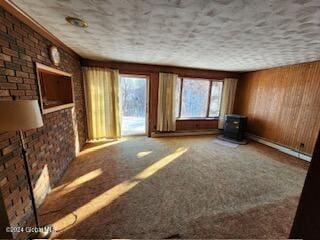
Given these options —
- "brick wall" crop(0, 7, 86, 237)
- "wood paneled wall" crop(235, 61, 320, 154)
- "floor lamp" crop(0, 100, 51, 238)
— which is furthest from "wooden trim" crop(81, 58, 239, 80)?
"floor lamp" crop(0, 100, 51, 238)

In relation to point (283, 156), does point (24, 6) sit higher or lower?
higher

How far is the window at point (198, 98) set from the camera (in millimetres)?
5142

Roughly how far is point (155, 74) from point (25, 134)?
11.8 feet

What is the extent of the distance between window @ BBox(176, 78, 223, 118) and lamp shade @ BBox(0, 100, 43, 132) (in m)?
4.21

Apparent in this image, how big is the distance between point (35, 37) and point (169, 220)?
281 centimetres

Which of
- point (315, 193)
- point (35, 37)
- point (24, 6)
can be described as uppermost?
point (24, 6)

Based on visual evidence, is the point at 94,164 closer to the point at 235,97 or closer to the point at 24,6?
the point at 24,6

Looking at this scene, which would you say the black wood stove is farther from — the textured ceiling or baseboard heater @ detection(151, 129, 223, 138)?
the textured ceiling

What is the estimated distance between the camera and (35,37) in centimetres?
192

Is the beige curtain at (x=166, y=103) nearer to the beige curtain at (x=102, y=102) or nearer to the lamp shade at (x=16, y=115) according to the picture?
the beige curtain at (x=102, y=102)

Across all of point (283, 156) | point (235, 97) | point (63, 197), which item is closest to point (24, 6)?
point (63, 197)

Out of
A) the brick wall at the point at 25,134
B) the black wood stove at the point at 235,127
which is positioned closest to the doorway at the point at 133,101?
the brick wall at the point at 25,134

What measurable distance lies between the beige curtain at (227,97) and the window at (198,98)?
0.54 ft

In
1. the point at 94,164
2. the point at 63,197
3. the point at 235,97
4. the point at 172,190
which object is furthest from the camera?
the point at 235,97
